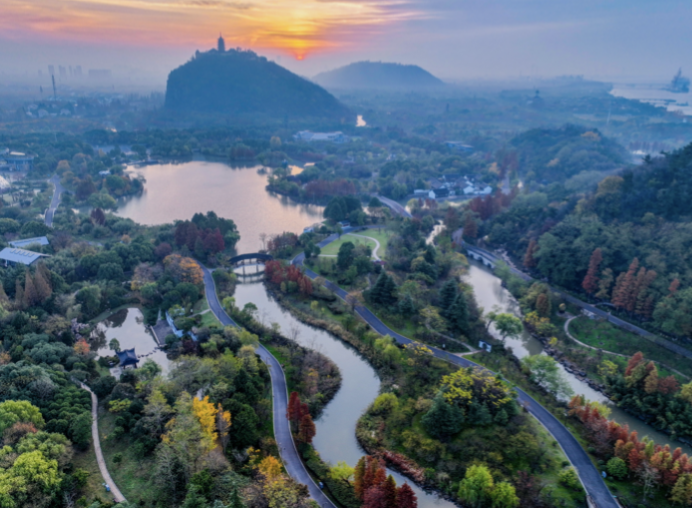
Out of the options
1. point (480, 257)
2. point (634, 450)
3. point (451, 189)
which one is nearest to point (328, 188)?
point (451, 189)

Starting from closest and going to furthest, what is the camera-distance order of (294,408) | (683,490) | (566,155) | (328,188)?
(683,490) < (294,408) < (328,188) < (566,155)

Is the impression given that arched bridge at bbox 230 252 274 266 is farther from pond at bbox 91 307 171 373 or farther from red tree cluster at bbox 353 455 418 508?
red tree cluster at bbox 353 455 418 508

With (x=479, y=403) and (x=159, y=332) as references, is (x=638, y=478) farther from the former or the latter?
(x=159, y=332)

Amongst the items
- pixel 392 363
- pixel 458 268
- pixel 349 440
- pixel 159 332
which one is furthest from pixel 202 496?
pixel 458 268

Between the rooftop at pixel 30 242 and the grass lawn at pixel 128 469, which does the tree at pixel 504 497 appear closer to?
the grass lawn at pixel 128 469

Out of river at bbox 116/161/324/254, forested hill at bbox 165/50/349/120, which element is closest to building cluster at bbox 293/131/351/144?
Result: river at bbox 116/161/324/254

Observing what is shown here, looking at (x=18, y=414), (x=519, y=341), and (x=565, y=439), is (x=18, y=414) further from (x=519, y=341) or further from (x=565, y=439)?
(x=519, y=341)
